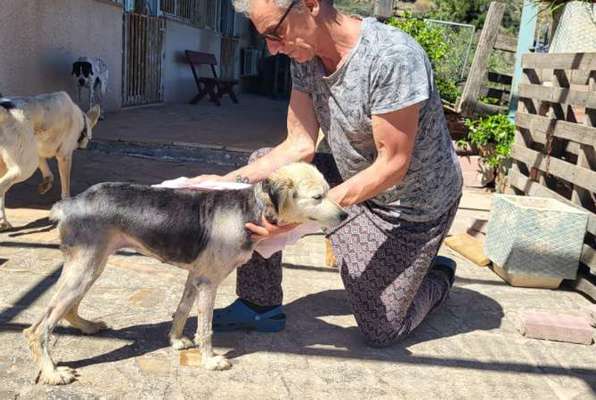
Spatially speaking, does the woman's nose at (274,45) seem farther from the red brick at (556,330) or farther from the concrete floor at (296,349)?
the red brick at (556,330)

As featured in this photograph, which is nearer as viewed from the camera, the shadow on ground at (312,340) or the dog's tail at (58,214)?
the dog's tail at (58,214)

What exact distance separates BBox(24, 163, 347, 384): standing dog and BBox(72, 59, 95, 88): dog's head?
940cm

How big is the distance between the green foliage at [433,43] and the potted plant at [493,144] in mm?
1542

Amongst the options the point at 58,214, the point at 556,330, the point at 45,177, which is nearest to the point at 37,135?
the point at 45,177

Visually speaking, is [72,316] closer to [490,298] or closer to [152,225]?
[152,225]

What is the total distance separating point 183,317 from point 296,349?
0.62 metres

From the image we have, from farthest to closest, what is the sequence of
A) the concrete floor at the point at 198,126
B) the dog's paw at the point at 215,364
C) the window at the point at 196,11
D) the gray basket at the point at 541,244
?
the window at the point at 196,11 → the concrete floor at the point at 198,126 → the gray basket at the point at 541,244 → the dog's paw at the point at 215,364

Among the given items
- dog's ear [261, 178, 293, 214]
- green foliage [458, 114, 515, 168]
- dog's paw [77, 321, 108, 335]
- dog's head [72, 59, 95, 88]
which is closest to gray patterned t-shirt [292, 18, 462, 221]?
dog's ear [261, 178, 293, 214]

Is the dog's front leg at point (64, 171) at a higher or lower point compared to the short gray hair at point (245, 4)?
lower

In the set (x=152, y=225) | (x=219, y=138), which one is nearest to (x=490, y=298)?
(x=152, y=225)

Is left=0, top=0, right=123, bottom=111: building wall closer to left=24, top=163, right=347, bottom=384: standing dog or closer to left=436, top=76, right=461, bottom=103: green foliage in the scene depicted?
left=436, top=76, right=461, bottom=103: green foliage

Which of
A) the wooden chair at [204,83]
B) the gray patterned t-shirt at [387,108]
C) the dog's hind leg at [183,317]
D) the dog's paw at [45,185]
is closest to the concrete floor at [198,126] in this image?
the wooden chair at [204,83]

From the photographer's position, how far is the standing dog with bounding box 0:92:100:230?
16.0ft

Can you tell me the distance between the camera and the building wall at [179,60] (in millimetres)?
17609
